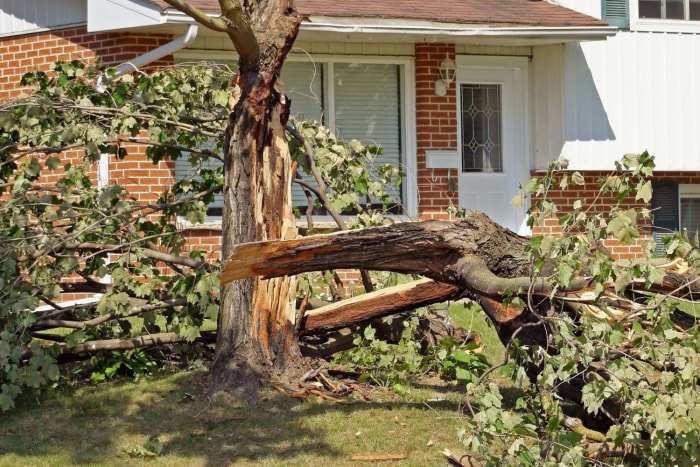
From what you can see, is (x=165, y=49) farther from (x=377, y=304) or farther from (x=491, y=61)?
(x=377, y=304)

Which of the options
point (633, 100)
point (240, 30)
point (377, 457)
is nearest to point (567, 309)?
point (377, 457)

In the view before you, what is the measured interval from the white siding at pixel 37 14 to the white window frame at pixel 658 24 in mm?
6716

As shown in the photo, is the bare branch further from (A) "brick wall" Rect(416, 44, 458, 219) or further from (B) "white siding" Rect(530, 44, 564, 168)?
(B) "white siding" Rect(530, 44, 564, 168)

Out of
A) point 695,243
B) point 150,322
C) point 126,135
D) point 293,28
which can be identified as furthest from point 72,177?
point 695,243

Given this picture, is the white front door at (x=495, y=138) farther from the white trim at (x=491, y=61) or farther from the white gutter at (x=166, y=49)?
the white gutter at (x=166, y=49)

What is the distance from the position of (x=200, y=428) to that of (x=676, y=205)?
10.1 m

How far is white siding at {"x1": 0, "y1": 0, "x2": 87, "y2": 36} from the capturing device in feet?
41.3

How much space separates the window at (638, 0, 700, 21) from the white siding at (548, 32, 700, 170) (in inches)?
12.0

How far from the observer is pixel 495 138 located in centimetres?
1433

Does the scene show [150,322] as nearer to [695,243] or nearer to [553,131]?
[695,243]

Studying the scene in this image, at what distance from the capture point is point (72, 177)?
8359 mm

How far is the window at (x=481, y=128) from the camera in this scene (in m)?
14.2

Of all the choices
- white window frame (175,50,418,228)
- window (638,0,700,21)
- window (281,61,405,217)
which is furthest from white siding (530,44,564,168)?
window (281,61,405,217)

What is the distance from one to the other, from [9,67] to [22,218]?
19.6 ft
